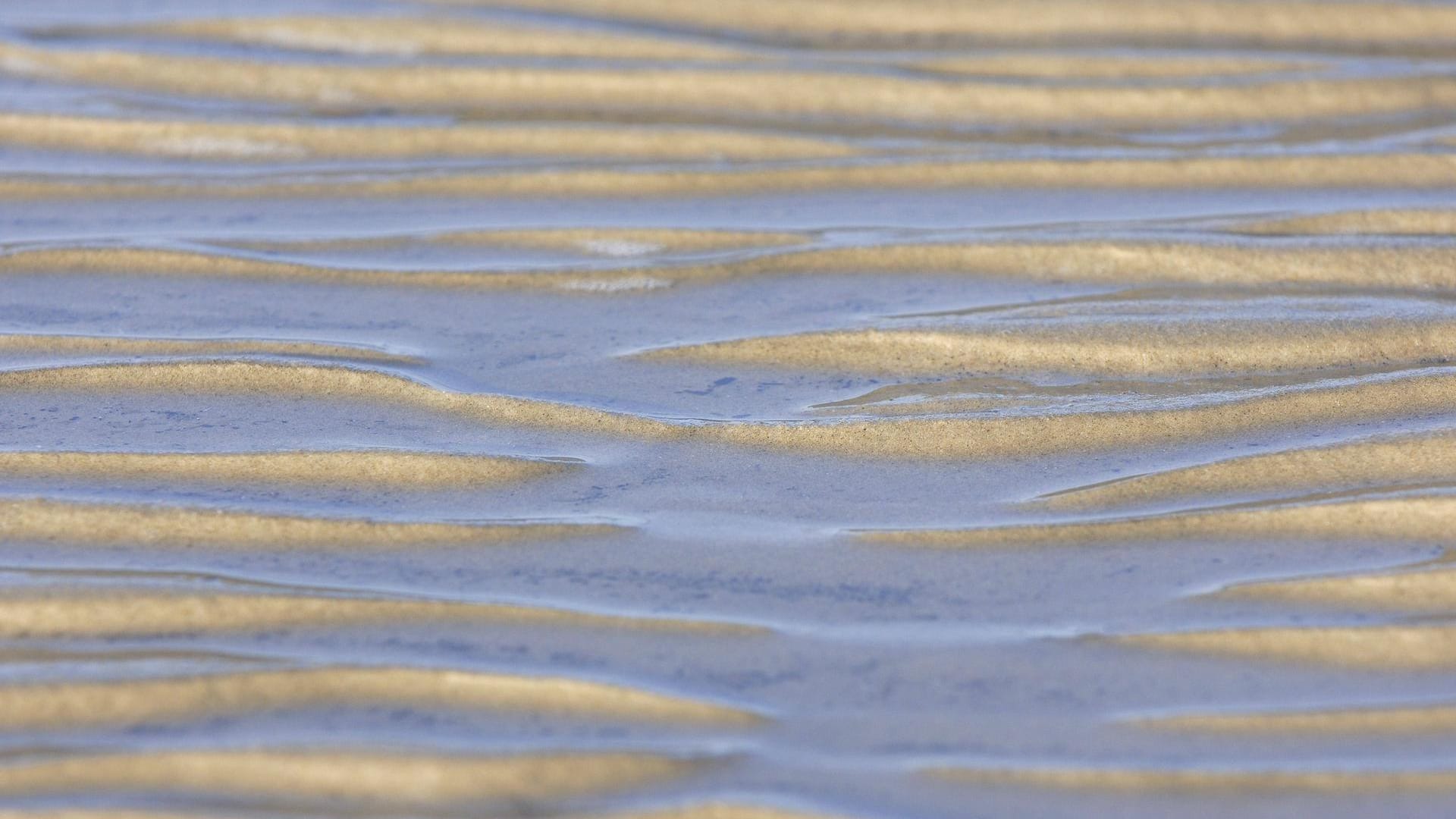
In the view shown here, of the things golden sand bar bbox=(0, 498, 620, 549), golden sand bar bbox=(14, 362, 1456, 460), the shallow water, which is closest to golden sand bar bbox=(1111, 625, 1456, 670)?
the shallow water

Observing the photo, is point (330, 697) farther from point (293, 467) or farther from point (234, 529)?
point (293, 467)

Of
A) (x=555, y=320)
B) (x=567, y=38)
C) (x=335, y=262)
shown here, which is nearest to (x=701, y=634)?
(x=555, y=320)

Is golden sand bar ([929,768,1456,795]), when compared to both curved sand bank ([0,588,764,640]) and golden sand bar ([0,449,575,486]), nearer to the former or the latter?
curved sand bank ([0,588,764,640])

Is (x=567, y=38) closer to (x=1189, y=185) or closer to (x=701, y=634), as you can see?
(x=1189, y=185)

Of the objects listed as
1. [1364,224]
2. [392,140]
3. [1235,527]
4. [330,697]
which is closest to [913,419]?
[1235,527]

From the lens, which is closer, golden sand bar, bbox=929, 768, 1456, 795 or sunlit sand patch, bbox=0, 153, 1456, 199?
golden sand bar, bbox=929, 768, 1456, 795

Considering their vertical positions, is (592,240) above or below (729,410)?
above
